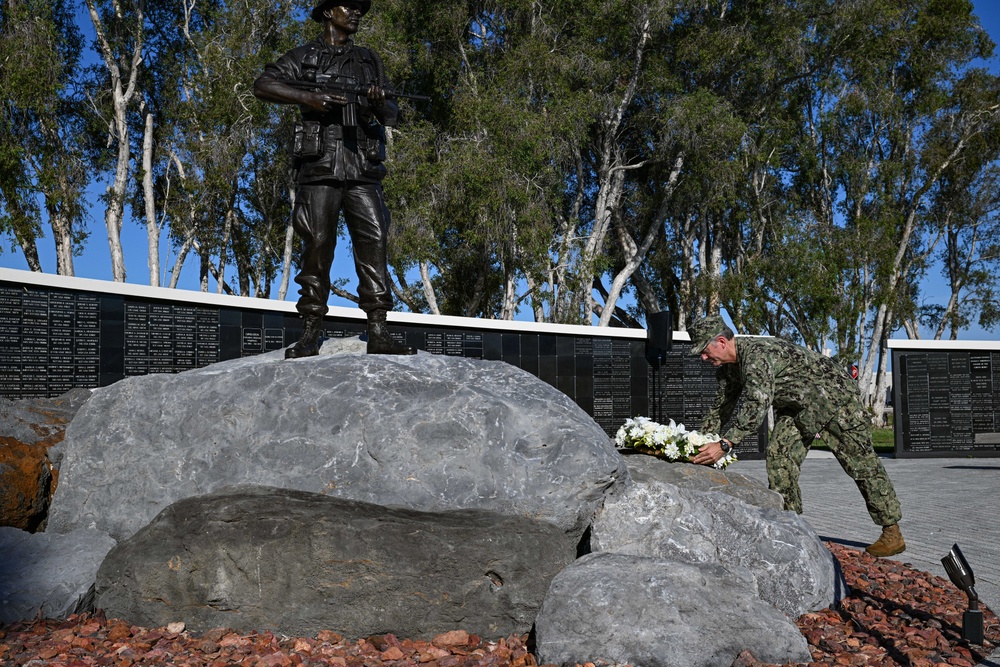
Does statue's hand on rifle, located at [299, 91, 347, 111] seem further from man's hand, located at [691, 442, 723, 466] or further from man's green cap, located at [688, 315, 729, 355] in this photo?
man's hand, located at [691, 442, 723, 466]

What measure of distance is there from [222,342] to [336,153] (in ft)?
17.8

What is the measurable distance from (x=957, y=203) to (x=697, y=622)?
32.7 meters

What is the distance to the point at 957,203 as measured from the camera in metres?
31.8

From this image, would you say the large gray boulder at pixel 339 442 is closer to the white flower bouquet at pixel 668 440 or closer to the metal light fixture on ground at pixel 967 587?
the white flower bouquet at pixel 668 440

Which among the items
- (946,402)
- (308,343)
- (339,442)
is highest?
(308,343)

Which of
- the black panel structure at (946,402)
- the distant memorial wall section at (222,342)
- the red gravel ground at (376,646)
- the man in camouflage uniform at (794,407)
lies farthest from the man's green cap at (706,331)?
the black panel structure at (946,402)

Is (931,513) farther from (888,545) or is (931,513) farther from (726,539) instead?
(726,539)

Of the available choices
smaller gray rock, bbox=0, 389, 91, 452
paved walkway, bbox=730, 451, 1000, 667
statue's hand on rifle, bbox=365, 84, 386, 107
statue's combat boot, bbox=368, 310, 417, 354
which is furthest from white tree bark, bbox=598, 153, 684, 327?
smaller gray rock, bbox=0, 389, 91, 452

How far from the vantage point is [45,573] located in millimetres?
4488

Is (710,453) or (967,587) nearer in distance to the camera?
(967,587)

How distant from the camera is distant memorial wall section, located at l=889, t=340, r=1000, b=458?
17.3 meters

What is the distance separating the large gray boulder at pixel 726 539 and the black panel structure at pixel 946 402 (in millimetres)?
13873

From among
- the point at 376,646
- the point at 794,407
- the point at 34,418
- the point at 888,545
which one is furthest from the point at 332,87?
the point at 888,545

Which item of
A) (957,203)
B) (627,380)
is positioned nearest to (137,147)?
(627,380)
